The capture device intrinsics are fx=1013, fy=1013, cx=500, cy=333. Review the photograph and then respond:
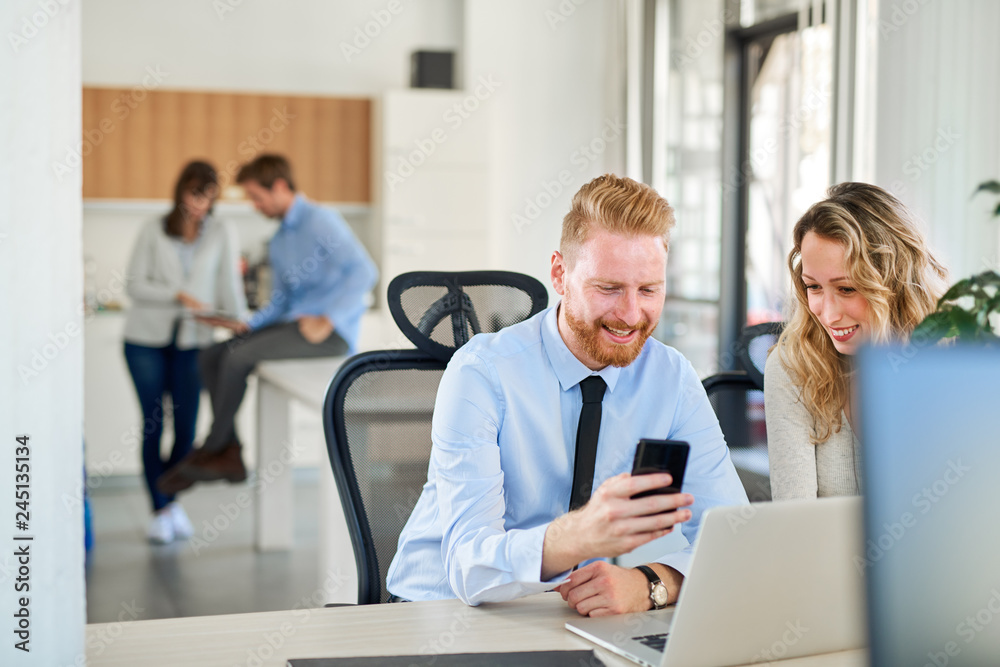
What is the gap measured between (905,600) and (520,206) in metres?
5.62

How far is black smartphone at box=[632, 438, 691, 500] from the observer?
1057 mm

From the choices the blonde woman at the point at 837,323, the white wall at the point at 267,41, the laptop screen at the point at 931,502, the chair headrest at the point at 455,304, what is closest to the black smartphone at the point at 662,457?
the laptop screen at the point at 931,502

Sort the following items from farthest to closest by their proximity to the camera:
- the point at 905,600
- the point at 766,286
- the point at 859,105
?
the point at 766,286 < the point at 859,105 < the point at 905,600

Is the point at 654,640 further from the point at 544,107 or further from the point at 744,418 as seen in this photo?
the point at 544,107

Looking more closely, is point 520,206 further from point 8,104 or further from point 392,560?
point 8,104

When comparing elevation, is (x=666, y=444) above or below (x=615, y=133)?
below

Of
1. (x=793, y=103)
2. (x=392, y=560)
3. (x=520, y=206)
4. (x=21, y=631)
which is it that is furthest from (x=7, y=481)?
(x=520, y=206)

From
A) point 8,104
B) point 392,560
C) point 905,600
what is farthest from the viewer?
point 392,560

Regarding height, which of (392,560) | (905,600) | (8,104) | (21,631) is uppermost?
(8,104)

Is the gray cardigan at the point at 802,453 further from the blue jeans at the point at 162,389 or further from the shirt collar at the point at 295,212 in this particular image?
the blue jeans at the point at 162,389

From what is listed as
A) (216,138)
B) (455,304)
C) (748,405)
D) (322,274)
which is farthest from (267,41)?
(748,405)

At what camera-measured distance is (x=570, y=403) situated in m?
1.55

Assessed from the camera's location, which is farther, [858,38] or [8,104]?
[858,38]

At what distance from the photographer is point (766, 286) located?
190 inches
